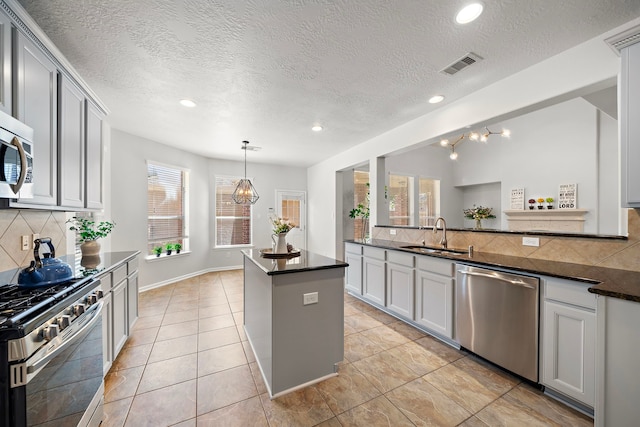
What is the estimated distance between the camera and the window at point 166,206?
4691 mm

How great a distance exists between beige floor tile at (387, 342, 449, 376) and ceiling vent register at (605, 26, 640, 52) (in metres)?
2.73

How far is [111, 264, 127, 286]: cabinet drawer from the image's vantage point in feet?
7.18

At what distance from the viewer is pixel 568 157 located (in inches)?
194

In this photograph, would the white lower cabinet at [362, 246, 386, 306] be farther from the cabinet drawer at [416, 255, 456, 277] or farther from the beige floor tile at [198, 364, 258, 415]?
the beige floor tile at [198, 364, 258, 415]

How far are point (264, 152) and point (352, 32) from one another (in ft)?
12.5

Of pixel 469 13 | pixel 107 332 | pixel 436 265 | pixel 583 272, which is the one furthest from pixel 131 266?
pixel 583 272

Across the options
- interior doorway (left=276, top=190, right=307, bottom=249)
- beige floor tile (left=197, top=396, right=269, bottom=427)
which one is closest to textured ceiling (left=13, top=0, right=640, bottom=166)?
beige floor tile (left=197, top=396, right=269, bottom=427)

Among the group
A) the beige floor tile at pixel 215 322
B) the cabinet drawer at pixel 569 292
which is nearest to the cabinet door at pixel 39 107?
the beige floor tile at pixel 215 322

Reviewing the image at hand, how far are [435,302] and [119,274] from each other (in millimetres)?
3221

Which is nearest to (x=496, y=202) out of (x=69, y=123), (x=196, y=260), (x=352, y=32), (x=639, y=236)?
(x=639, y=236)

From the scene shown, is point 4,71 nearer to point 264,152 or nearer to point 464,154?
point 264,152

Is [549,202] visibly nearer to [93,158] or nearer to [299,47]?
[299,47]

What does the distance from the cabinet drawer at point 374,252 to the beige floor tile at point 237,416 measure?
2.23m

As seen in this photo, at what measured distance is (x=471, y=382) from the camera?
2035 millimetres
